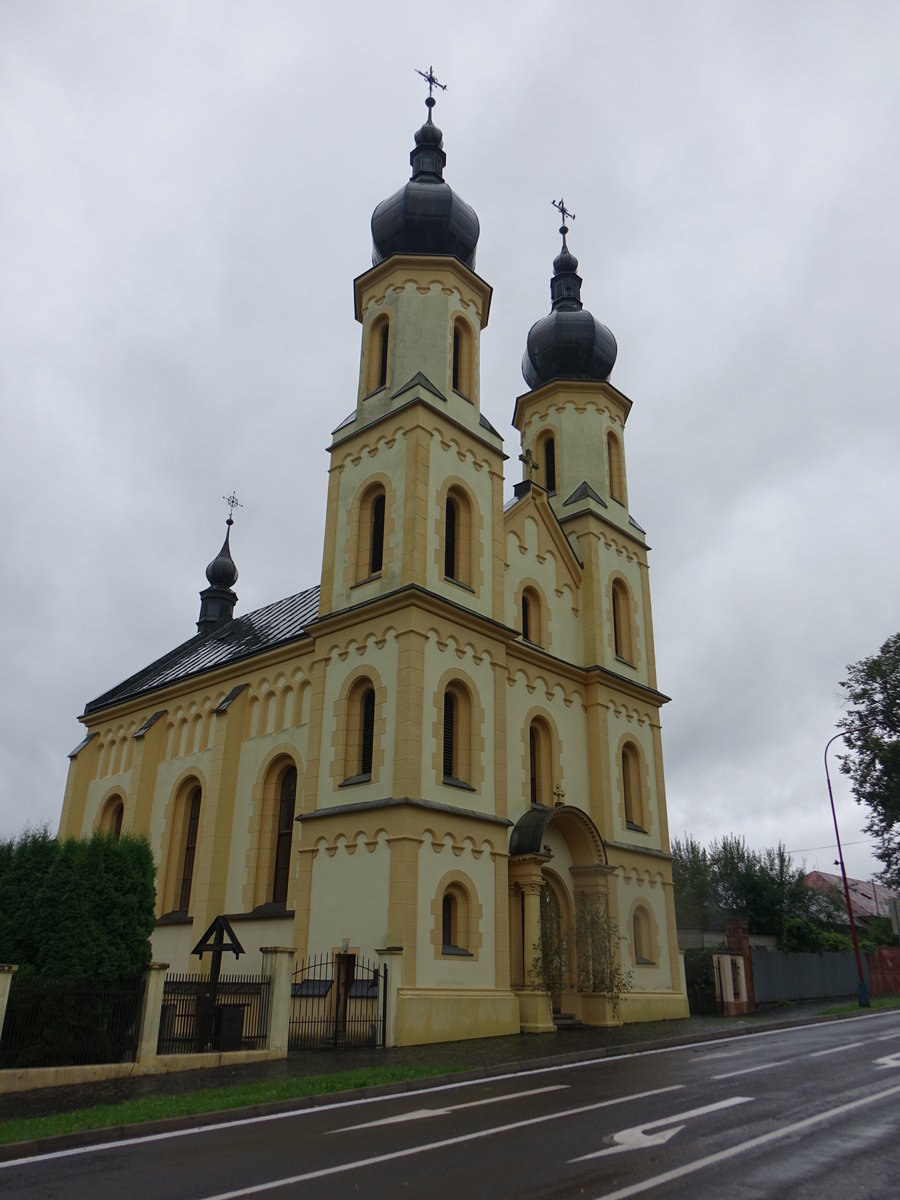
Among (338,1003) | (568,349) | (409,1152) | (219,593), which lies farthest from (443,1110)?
(219,593)

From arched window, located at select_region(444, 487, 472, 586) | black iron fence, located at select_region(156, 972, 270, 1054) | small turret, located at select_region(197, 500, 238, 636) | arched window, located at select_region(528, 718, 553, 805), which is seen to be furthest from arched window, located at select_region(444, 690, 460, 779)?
small turret, located at select_region(197, 500, 238, 636)

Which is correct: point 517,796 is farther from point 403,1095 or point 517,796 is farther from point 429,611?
point 403,1095

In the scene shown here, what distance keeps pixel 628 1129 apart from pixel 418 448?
16.8 meters

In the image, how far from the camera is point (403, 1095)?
11516 millimetres

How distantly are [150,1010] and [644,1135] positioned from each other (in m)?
8.62

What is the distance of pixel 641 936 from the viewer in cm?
2555

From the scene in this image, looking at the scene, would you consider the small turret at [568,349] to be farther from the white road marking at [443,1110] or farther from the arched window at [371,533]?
the white road marking at [443,1110]

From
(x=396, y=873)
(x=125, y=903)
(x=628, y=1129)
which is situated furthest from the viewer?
(x=396, y=873)

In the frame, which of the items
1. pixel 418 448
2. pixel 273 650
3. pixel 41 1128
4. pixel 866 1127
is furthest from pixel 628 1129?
pixel 273 650

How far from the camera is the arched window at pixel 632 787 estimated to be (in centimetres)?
2695

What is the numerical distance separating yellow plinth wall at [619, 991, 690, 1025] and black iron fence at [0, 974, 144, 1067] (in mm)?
13076

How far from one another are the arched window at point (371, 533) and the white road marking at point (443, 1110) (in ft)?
45.1

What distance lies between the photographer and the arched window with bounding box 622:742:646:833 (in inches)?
1061

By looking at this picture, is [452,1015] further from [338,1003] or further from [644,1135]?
[644,1135]
